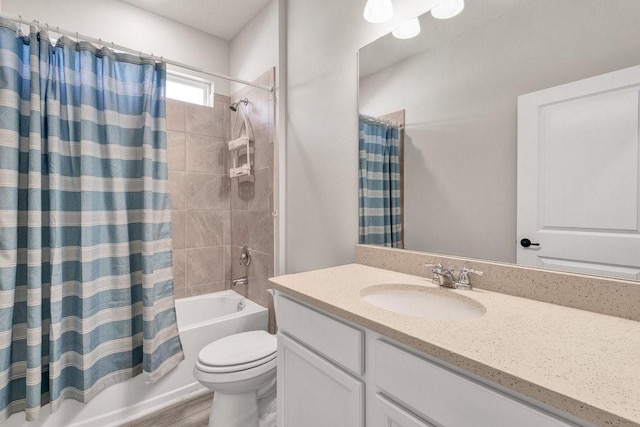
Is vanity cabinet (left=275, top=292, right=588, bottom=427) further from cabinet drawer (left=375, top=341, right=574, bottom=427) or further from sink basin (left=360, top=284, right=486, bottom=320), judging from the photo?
sink basin (left=360, top=284, right=486, bottom=320)

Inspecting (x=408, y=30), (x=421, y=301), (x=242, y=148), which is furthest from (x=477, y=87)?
(x=242, y=148)

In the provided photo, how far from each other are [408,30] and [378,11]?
16 cm

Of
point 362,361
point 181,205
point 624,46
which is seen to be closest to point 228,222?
point 181,205

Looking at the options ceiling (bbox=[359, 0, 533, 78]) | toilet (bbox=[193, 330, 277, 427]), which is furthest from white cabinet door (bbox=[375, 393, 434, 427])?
ceiling (bbox=[359, 0, 533, 78])

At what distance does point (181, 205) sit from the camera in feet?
8.01

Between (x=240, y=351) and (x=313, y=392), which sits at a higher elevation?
(x=313, y=392)

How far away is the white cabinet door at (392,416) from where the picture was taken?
714mm

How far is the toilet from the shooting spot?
1.44 m

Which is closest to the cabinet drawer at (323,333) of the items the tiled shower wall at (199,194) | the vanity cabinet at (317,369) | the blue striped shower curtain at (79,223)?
the vanity cabinet at (317,369)

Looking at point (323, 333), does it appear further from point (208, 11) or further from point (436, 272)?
→ point (208, 11)

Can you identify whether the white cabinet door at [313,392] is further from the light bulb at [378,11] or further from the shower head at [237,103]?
the shower head at [237,103]

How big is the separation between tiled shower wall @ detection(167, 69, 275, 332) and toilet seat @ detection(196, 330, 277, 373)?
1.68 ft

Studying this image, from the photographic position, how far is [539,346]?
65 centimetres

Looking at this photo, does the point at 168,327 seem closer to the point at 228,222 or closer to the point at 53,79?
the point at 228,222
